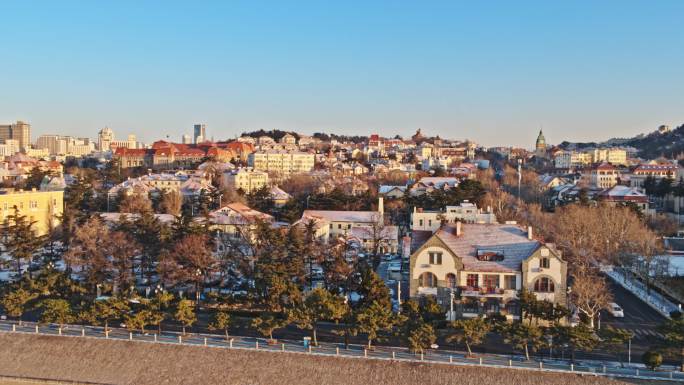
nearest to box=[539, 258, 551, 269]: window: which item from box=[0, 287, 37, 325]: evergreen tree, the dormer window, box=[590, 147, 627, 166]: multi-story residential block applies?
the dormer window

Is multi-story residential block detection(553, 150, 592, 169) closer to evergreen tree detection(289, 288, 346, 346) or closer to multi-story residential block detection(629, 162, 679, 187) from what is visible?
multi-story residential block detection(629, 162, 679, 187)

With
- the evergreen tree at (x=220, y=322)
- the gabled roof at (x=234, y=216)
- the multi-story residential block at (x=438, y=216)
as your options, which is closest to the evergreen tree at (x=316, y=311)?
the evergreen tree at (x=220, y=322)

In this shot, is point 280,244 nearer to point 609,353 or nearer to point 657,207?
point 609,353

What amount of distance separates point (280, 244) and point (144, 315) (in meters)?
7.03

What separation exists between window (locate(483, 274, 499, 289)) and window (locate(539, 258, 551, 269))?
1.47 meters

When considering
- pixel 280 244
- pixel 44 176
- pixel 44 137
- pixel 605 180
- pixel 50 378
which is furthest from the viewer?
pixel 44 137

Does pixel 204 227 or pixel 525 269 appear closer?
pixel 525 269

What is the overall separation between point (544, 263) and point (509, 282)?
1305 millimetres

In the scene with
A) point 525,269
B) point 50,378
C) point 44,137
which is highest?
point 44,137

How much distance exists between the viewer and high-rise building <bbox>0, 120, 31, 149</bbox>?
597 feet

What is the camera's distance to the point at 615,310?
22453mm

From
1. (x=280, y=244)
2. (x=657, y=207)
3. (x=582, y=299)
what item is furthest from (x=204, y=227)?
(x=657, y=207)

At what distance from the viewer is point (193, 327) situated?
66.2 ft

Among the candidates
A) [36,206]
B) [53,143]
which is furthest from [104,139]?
[36,206]
